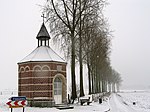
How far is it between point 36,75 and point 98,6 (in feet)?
34.4

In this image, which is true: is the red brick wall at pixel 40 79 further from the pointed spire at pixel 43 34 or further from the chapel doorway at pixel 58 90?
the pointed spire at pixel 43 34

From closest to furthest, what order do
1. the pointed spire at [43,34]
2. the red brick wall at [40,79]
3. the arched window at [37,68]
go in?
the red brick wall at [40,79] < the arched window at [37,68] < the pointed spire at [43,34]

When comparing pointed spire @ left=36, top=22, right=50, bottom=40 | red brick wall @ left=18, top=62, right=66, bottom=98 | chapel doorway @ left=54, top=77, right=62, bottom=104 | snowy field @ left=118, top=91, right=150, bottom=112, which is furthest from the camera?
snowy field @ left=118, top=91, right=150, bottom=112

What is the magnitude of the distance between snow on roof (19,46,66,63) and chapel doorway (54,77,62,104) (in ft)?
7.23

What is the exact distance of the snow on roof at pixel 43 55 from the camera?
2750 cm

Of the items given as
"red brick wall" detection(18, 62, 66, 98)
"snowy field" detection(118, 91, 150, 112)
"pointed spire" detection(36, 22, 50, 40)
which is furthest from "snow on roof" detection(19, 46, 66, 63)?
"snowy field" detection(118, 91, 150, 112)

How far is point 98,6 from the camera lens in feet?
97.6

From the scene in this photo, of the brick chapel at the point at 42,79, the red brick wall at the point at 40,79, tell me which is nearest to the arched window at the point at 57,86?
the brick chapel at the point at 42,79

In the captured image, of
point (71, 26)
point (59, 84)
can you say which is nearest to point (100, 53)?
point (71, 26)

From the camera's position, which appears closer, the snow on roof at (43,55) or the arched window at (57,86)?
the snow on roof at (43,55)

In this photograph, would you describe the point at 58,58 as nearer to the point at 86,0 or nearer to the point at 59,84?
the point at 59,84

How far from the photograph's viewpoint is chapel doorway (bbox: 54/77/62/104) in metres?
27.9

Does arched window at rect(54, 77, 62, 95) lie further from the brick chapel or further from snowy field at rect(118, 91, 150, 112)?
snowy field at rect(118, 91, 150, 112)

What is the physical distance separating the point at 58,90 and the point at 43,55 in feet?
13.4
